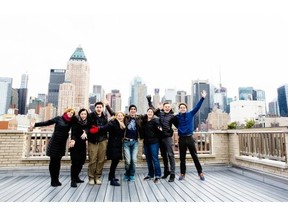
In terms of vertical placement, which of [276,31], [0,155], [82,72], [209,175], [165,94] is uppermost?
[82,72]

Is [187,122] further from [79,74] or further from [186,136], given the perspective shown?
[79,74]

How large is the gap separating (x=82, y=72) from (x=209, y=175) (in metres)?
129

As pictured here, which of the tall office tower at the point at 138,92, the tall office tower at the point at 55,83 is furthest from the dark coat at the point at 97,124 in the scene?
the tall office tower at the point at 55,83

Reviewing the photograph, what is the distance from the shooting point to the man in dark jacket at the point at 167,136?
12.4 feet

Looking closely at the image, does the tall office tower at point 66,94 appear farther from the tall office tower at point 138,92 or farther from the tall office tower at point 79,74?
the tall office tower at point 138,92

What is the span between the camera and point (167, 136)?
3.79 m

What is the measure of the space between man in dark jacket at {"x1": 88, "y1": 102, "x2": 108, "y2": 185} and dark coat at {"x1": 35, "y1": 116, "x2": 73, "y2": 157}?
428mm

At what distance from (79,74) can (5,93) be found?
Answer: 4185 cm

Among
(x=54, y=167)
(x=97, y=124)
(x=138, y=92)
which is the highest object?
(x=138, y=92)

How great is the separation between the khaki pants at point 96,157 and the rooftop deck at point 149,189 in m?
0.23

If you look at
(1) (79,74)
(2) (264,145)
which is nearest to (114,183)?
(2) (264,145)

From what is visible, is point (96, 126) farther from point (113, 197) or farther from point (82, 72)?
point (82, 72)
